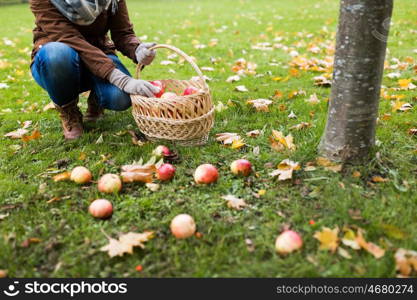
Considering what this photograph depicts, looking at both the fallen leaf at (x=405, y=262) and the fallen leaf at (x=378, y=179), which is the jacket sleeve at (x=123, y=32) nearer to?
the fallen leaf at (x=378, y=179)

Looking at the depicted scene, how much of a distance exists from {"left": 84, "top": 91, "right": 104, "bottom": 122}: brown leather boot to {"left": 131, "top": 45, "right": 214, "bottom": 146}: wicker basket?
678 millimetres

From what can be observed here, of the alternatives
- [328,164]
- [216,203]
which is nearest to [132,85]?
[216,203]

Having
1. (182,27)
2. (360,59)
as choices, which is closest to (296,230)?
(360,59)

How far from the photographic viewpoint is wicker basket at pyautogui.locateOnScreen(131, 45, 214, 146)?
2.55 meters

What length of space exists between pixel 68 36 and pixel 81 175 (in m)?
1.05

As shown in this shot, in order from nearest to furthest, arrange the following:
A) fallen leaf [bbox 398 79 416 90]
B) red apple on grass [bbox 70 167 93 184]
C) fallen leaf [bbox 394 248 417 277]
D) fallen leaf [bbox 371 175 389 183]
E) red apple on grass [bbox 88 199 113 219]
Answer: fallen leaf [bbox 394 248 417 277], red apple on grass [bbox 88 199 113 219], fallen leaf [bbox 371 175 389 183], red apple on grass [bbox 70 167 93 184], fallen leaf [bbox 398 79 416 90]

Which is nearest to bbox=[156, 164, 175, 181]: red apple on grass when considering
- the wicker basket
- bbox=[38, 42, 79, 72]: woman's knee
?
the wicker basket

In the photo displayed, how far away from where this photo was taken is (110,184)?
2.27 meters

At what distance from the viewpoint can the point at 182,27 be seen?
8211 mm

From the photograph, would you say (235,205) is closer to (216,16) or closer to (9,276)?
(9,276)

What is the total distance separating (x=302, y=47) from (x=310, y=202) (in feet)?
14.0

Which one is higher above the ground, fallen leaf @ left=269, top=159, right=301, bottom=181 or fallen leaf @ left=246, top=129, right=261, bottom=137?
fallen leaf @ left=269, top=159, right=301, bottom=181

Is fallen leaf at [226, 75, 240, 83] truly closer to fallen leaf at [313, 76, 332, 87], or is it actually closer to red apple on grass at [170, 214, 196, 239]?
fallen leaf at [313, 76, 332, 87]

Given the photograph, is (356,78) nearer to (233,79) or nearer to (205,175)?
(205,175)
